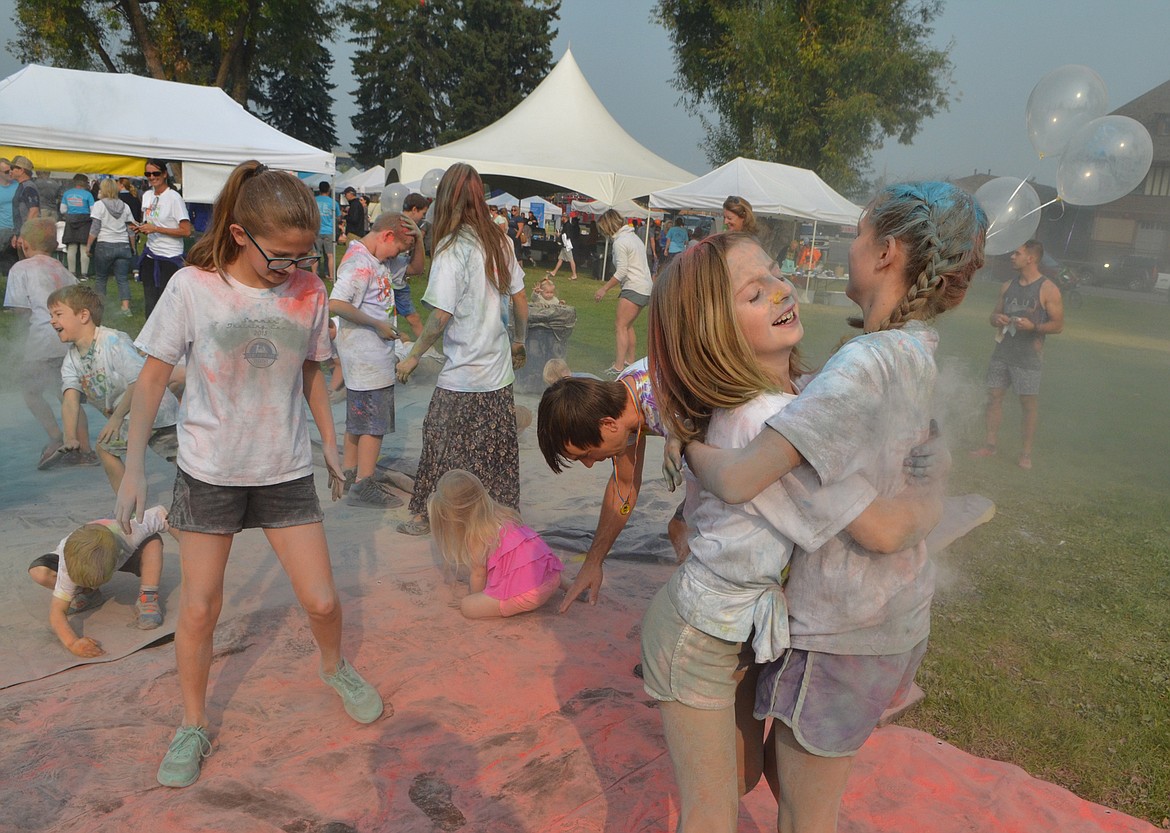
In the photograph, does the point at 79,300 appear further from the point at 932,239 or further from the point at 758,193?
the point at 758,193

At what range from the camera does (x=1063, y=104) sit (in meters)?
7.39

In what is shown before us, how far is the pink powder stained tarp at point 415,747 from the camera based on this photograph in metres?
2.51

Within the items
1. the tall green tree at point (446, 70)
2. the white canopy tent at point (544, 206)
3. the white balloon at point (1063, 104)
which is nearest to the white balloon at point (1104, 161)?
the white balloon at point (1063, 104)

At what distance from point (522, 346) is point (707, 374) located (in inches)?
137

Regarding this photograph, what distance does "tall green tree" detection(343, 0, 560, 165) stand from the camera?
46.8 meters

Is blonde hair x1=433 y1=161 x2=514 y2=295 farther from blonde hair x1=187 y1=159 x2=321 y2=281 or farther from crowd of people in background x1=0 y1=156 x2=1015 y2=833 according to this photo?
blonde hair x1=187 y1=159 x2=321 y2=281

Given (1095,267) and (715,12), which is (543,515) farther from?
(1095,267)

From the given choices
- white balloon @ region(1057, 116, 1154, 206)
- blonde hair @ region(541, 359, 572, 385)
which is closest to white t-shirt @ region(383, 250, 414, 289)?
blonde hair @ region(541, 359, 572, 385)

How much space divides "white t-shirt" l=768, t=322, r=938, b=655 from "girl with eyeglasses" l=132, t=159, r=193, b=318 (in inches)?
380

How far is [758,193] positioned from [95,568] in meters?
15.5

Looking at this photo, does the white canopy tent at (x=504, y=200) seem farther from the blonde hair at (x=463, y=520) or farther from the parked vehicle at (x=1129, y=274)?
the blonde hair at (x=463, y=520)

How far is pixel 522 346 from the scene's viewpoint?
5.02 m

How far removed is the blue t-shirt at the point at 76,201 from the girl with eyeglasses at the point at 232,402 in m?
11.7

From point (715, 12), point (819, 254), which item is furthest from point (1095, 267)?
point (715, 12)
